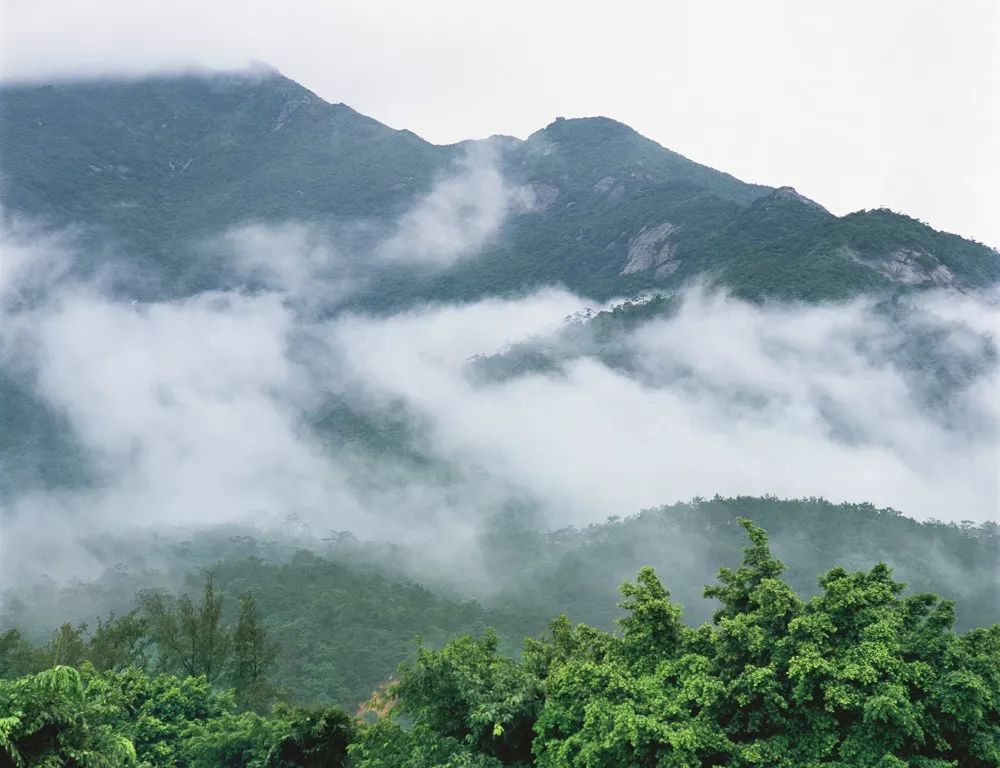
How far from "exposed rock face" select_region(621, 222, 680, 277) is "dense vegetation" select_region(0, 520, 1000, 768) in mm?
149046

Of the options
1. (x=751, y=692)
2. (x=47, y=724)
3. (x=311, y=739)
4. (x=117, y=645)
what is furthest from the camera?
(x=117, y=645)

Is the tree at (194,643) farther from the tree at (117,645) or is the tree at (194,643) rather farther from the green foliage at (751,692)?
the green foliage at (751,692)

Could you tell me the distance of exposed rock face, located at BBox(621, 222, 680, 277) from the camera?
16638 centimetres

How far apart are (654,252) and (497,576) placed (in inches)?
3663


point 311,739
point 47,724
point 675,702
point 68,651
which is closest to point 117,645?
point 68,651

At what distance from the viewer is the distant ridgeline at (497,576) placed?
78.2 meters

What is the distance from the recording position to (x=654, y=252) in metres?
170

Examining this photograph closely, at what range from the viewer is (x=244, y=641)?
41.7 m

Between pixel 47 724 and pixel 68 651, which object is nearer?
pixel 47 724

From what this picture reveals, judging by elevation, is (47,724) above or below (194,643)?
above

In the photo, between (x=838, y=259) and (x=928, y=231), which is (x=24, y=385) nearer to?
(x=838, y=259)

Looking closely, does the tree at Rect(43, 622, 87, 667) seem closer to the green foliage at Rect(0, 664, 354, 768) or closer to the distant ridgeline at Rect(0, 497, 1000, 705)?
the green foliage at Rect(0, 664, 354, 768)

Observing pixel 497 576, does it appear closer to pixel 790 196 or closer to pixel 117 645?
pixel 117 645

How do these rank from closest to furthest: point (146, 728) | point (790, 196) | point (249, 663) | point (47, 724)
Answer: point (47, 724) < point (146, 728) < point (249, 663) < point (790, 196)
